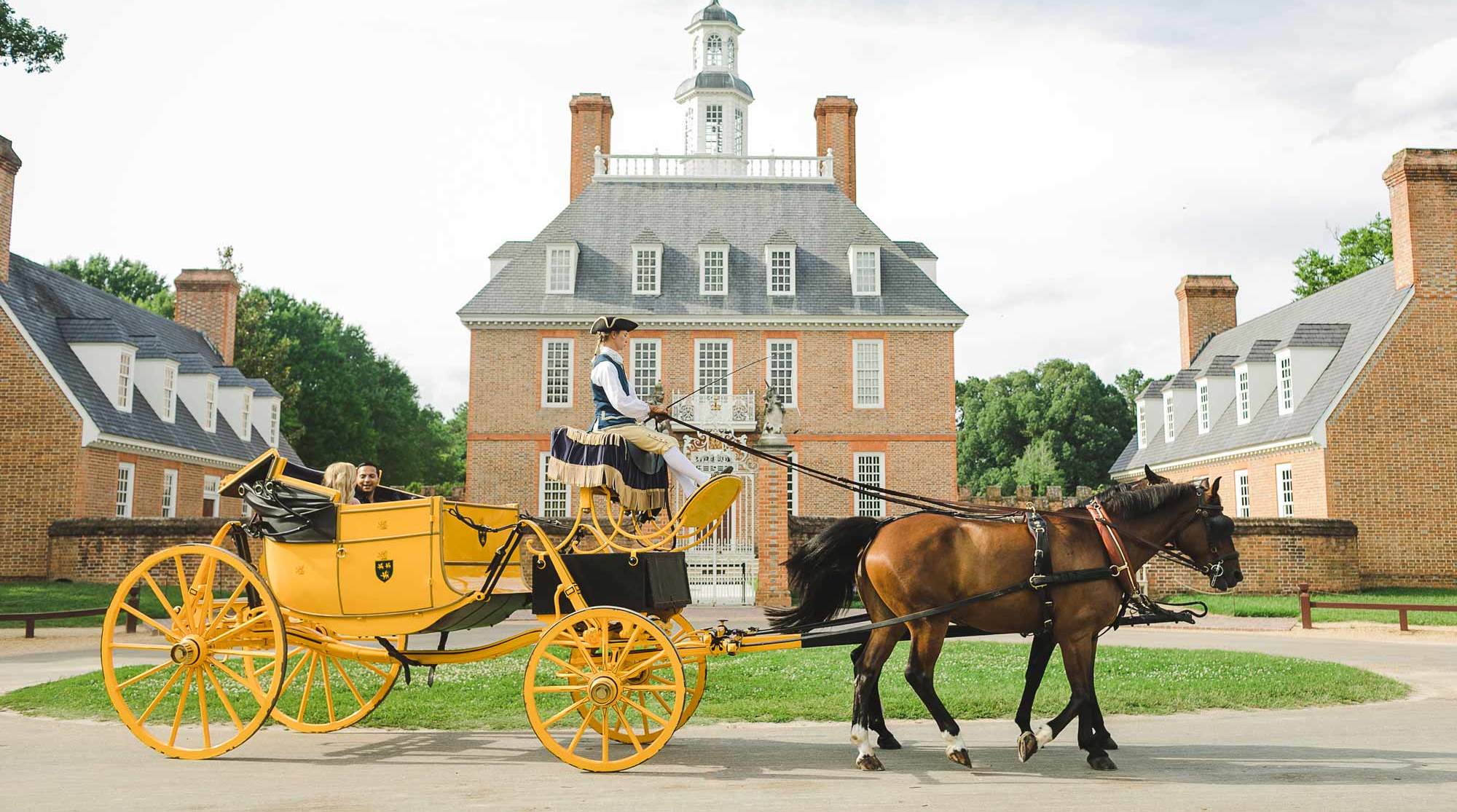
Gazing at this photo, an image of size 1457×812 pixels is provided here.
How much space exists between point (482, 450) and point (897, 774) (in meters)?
25.2

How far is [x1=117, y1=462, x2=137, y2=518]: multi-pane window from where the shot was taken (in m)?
24.6

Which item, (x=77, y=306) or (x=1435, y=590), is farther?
(x=77, y=306)

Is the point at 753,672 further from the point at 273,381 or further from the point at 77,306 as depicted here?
the point at 273,381

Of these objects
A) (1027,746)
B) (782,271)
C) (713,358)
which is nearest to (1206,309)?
(782,271)

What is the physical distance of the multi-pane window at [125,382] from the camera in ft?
82.9

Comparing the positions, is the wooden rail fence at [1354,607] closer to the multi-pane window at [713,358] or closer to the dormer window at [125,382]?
the multi-pane window at [713,358]

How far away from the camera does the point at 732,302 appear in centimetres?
3120

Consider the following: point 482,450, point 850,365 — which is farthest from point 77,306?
point 850,365

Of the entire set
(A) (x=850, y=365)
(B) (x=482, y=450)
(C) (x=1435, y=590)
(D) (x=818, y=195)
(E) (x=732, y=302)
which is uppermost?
(D) (x=818, y=195)

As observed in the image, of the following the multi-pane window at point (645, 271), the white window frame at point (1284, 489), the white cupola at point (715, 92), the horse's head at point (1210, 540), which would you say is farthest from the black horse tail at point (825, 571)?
the white cupola at point (715, 92)

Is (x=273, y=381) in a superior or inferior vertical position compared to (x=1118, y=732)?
superior

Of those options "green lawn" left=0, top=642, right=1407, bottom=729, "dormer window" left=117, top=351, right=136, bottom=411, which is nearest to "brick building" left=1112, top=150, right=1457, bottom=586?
"green lawn" left=0, top=642, right=1407, bottom=729

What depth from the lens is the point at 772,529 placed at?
1928 cm

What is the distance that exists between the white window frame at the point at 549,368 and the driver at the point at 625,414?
76.6ft
